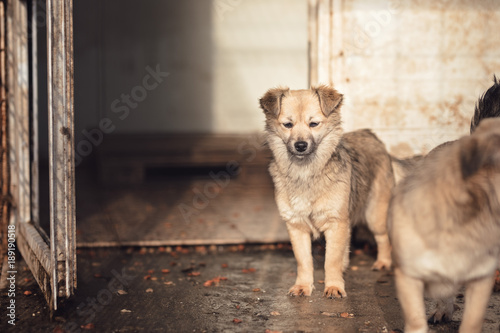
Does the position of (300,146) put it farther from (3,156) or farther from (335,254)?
(3,156)

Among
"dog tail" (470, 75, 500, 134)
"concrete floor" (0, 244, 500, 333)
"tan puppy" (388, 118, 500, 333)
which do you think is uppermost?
"dog tail" (470, 75, 500, 134)

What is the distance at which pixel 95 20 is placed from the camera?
10508 mm

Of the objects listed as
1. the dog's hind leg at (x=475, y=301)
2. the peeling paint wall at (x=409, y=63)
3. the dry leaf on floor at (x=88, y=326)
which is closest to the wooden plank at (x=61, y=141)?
the dry leaf on floor at (x=88, y=326)

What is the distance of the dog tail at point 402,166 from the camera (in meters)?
4.50

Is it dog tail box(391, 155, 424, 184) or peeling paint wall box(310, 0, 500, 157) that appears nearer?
dog tail box(391, 155, 424, 184)

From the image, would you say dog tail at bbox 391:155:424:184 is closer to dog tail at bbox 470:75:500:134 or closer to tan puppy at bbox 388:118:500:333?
dog tail at bbox 470:75:500:134

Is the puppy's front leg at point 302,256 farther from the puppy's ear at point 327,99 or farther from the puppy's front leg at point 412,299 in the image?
the puppy's front leg at point 412,299

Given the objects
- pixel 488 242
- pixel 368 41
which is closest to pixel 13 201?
pixel 368 41

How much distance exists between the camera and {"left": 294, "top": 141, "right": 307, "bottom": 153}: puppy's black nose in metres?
3.62

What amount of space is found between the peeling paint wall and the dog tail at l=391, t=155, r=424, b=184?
1.05ft

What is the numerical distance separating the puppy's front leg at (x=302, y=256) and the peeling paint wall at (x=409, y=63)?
150 centimetres

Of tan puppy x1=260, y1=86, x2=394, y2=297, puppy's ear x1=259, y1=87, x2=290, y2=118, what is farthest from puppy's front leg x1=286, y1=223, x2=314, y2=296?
puppy's ear x1=259, y1=87, x2=290, y2=118

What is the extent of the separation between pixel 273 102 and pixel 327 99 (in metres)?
0.35

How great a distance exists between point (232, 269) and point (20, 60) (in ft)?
7.36
